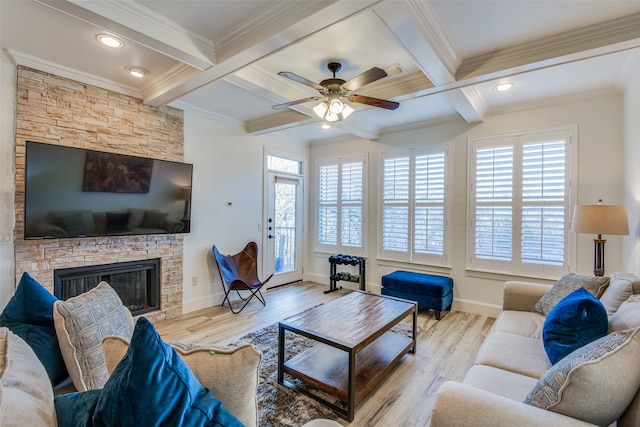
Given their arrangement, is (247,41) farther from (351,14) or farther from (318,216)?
(318,216)

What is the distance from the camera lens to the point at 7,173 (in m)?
2.64

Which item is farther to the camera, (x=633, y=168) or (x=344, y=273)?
(x=344, y=273)

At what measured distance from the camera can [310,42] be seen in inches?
94.7

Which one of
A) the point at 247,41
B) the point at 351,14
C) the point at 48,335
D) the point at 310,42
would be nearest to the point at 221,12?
the point at 247,41

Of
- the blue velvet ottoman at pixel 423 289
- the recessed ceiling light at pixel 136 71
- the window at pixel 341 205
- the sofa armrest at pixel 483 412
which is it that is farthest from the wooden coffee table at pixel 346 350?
the recessed ceiling light at pixel 136 71

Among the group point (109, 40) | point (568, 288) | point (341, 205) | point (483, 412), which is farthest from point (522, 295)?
point (109, 40)

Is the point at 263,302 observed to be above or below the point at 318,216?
below

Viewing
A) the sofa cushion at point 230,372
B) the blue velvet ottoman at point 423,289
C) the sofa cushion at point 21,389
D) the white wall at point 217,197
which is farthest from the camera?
the white wall at point 217,197

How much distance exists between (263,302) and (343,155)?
110 inches

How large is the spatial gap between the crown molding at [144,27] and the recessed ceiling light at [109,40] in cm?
36

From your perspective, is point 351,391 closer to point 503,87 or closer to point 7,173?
point 503,87

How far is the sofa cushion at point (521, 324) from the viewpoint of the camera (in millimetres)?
2227

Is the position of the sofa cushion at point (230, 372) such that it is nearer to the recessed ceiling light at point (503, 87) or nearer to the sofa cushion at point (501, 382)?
the sofa cushion at point (501, 382)

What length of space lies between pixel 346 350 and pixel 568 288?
71.8 inches
